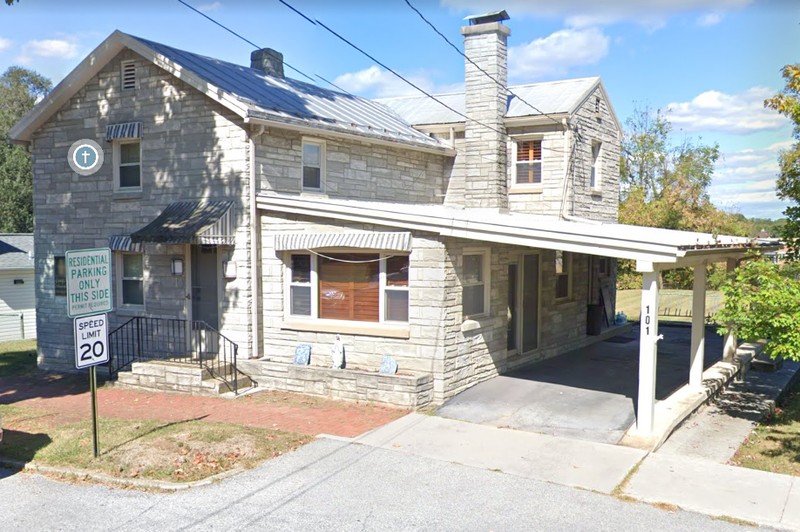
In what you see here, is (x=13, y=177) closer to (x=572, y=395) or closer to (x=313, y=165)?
(x=313, y=165)

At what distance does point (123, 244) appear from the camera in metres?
14.1

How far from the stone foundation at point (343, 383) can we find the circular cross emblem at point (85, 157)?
Result: 18.8 ft

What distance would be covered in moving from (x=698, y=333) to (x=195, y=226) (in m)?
9.49

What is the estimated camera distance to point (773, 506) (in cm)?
708

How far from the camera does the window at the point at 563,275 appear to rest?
16.4 m

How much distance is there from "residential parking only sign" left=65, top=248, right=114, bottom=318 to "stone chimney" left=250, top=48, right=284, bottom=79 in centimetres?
994

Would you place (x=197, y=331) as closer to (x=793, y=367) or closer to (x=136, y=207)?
(x=136, y=207)

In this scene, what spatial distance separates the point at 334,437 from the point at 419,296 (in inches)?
117

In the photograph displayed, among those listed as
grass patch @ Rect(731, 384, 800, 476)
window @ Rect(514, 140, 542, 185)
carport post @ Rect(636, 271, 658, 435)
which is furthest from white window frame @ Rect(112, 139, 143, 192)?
grass patch @ Rect(731, 384, 800, 476)

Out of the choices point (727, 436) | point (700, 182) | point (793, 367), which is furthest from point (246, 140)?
point (700, 182)

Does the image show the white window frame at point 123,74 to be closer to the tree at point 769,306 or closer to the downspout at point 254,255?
the downspout at point 254,255

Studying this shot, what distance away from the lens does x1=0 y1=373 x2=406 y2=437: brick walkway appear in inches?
407

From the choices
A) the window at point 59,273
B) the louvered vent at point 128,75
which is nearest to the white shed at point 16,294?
the window at point 59,273

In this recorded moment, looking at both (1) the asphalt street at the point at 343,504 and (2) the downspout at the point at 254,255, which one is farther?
(2) the downspout at the point at 254,255
